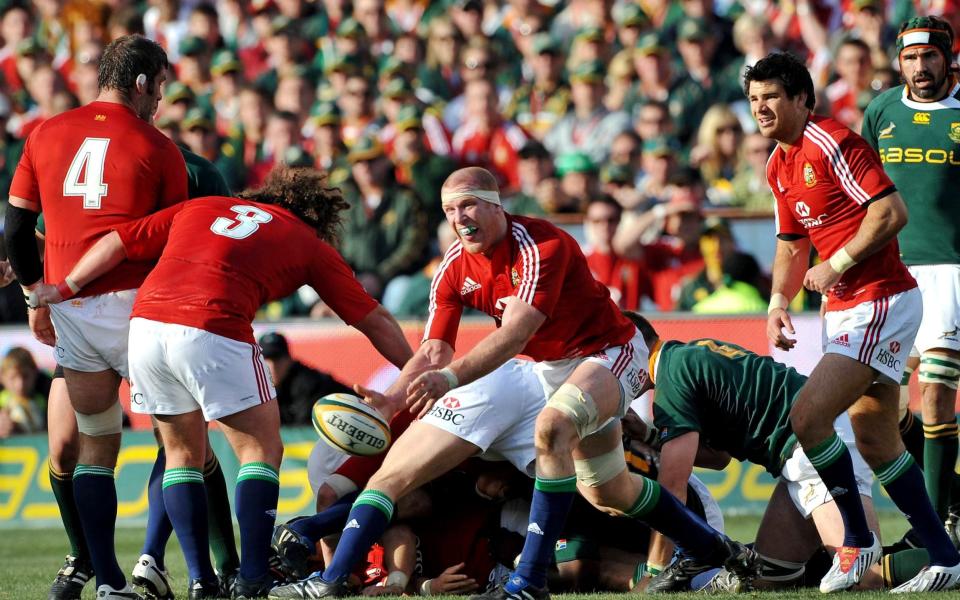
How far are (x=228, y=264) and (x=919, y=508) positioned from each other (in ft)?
10.3

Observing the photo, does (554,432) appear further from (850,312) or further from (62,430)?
(62,430)

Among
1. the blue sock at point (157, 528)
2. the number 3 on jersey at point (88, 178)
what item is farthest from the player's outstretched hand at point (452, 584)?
the number 3 on jersey at point (88, 178)

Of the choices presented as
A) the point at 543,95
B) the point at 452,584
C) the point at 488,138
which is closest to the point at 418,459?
the point at 452,584

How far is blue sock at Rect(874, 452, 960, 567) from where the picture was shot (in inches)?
235

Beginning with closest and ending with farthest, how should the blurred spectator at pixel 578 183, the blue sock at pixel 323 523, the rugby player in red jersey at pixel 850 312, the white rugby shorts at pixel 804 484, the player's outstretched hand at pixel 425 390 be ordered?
the player's outstretched hand at pixel 425 390, the rugby player in red jersey at pixel 850 312, the blue sock at pixel 323 523, the white rugby shorts at pixel 804 484, the blurred spectator at pixel 578 183

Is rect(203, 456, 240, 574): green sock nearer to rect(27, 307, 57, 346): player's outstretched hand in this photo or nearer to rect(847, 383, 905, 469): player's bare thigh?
rect(27, 307, 57, 346): player's outstretched hand

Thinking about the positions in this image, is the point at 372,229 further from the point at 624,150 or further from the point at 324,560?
the point at 324,560

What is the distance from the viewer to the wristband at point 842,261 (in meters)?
5.85

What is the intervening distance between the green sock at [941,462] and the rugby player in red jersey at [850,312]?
841 mm

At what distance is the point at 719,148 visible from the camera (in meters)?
11.7

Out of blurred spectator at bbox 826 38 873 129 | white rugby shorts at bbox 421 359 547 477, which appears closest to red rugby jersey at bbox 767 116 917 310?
white rugby shorts at bbox 421 359 547 477

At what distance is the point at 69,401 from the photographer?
6309mm

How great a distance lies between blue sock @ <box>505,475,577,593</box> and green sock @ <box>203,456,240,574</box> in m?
1.66

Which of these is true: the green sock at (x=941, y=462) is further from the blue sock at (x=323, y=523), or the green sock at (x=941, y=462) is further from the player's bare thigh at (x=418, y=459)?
the blue sock at (x=323, y=523)
